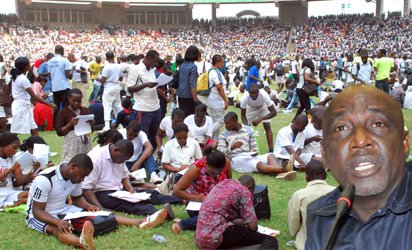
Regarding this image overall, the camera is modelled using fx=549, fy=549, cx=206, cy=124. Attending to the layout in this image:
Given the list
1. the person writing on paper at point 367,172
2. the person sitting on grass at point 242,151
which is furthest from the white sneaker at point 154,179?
the person writing on paper at point 367,172

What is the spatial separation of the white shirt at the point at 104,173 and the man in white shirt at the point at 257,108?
2.92 metres

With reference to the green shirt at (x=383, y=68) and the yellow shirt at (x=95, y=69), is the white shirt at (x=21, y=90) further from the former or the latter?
the green shirt at (x=383, y=68)

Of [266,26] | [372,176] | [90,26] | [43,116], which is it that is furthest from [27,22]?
[372,176]

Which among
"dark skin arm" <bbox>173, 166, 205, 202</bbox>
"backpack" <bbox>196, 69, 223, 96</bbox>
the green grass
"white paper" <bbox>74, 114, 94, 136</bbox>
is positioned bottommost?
the green grass

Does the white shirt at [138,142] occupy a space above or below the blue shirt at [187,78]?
below

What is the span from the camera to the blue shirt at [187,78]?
7.82 meters

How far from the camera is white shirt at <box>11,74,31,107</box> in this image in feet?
25.1

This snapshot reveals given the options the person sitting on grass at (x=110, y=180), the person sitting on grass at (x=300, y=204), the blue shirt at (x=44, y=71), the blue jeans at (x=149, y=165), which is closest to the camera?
the person sitting on grass at (x=300, y=204)

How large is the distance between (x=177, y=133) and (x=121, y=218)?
5.16ft

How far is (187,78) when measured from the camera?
787 cm

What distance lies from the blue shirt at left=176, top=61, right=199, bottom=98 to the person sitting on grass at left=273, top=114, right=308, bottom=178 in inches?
58.2

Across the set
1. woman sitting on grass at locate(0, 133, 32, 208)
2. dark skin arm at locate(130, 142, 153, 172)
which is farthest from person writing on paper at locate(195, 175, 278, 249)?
dark skin arm at locate(130, 142, 153, 172)

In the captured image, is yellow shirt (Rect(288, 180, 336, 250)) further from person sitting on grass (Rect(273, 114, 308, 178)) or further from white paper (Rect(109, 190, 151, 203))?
person sitting on grass (Rect(273, 114, 308, 178))

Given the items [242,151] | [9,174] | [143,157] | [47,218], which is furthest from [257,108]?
[47,218]
